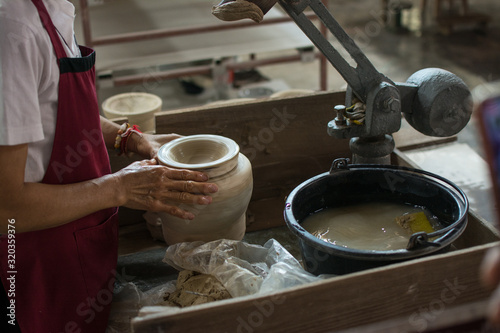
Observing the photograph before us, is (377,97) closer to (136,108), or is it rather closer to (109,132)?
(109,132)

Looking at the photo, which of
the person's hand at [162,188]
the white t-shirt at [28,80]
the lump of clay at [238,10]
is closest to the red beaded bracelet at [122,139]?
the person's hand at [162,188]

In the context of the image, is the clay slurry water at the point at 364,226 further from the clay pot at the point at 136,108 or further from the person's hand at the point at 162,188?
the clay pot at the point at 136,108

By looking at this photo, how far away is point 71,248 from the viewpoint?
1.49m

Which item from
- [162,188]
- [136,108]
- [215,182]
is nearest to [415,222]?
[215,182]

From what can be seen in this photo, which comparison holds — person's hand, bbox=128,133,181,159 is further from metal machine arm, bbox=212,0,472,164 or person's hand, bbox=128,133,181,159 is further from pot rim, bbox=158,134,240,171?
metal machine arm, bbox=212,0,472,164

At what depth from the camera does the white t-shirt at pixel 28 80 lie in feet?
3.96

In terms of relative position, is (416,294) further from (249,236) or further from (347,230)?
(249,236)

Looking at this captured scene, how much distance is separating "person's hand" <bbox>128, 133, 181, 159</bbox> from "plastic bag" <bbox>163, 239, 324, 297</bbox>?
0.38 m

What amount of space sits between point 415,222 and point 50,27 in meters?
1.12

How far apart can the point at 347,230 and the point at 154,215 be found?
0.73 metres

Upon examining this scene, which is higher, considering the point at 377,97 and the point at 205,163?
the point at 377,97

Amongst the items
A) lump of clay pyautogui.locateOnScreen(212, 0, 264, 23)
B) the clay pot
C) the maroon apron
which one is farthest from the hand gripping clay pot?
the clay pot

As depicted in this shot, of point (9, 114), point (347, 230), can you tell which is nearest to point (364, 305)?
point (347, 230)

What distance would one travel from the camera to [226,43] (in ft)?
13.4
